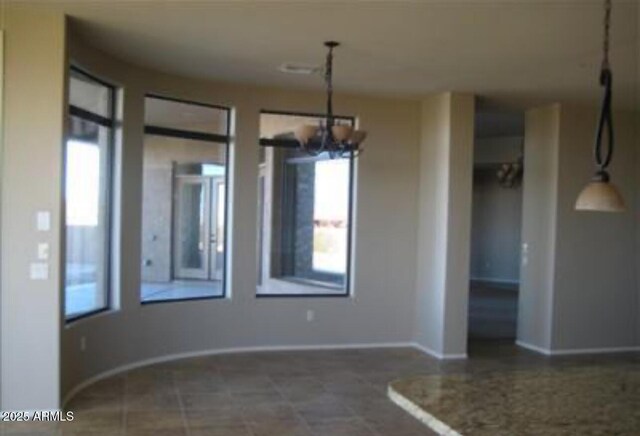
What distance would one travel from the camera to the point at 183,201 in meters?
7.01

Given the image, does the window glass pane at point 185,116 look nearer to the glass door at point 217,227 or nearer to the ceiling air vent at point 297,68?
the glass door at point 217,227

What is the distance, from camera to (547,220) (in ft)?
24.9

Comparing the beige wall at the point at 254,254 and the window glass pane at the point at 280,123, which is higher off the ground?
the window glass pane at the point at 280,123

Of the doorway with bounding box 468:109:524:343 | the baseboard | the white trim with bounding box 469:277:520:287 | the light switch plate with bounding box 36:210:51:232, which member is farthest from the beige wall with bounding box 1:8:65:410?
the white trim with bounding box 469:277:520:287

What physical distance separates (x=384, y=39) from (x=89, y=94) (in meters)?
2.52

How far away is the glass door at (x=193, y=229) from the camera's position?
6992 millimetres

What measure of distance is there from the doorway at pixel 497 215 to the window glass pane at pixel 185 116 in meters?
5.48

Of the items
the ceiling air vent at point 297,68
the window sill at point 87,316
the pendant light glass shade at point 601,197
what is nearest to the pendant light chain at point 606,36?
the pendant light glass shade at point 601,197

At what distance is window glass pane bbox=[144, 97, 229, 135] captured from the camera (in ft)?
21.4

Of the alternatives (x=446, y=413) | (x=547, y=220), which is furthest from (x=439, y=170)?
(x=446, y=413)

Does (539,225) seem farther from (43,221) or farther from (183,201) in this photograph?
(43,221)

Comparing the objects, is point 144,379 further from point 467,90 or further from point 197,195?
point 467,90

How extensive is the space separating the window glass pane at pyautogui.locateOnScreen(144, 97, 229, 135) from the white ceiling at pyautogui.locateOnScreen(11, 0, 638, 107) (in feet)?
1.31

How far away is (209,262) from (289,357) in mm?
1316
